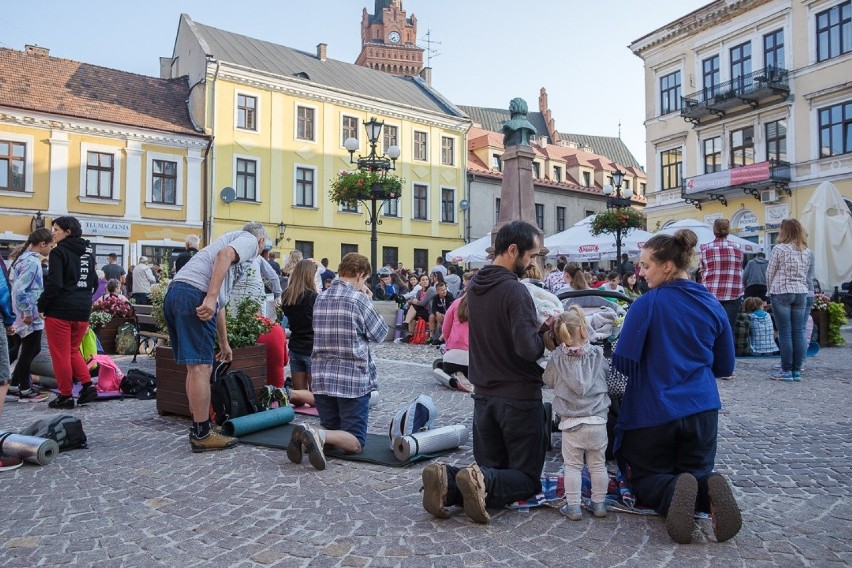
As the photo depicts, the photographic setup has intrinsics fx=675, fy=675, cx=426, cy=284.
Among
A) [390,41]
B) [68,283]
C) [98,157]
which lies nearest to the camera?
Result: [68,283]

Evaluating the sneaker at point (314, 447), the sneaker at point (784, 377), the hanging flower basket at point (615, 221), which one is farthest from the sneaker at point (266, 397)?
the hanging flower basket at point (615, 221)

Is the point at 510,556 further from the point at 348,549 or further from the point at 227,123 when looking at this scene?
the point at 227,123

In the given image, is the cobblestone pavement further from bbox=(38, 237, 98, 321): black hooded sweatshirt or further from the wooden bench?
the wooden bench

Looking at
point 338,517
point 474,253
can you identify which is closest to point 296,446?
point 338,517

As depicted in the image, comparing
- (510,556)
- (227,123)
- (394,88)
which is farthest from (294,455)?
(394,88)

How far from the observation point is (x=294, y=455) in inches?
184

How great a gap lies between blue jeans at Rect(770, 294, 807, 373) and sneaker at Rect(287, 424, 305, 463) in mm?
6438

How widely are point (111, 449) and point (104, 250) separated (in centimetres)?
2307

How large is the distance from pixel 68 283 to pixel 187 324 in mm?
2145

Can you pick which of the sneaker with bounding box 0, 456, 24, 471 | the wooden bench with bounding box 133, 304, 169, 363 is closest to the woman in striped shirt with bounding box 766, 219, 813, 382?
the sneaker with bounding box 0, 456, 24, 471

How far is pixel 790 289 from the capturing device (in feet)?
26.9

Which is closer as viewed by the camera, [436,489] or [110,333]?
[436,489]

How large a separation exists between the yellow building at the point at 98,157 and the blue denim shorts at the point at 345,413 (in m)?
22.2

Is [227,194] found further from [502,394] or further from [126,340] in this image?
[502,394]
